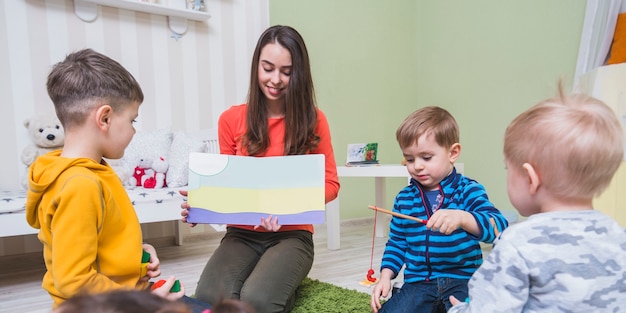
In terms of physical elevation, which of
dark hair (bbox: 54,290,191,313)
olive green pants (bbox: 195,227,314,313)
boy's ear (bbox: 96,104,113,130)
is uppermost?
boy's ear (bbox: 96,104,113,130)

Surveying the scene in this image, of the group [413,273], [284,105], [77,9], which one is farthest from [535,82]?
[77,9]

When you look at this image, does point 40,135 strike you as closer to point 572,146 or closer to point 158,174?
point 158,174

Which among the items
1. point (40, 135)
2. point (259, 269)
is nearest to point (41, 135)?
point (40, 135)

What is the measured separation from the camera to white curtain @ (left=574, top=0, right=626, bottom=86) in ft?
7.63

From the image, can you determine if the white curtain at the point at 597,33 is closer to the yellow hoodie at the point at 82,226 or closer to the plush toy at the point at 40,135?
the yellow hoodie at the point at 82,226

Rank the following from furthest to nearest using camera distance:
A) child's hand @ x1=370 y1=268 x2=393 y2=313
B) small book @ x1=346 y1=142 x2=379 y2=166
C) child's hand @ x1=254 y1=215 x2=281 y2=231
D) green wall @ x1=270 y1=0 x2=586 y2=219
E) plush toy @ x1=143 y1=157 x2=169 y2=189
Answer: green wall @ x1=270 y1=0 x2=586 y2=219 → small book @ x1=346 y1=142 x2=379 y2=166 → plush toy @ x1=143 y1=157 x2=169 y2=189 → child's hand @ x1=254 y1=215 x2=281 y2=231 → child's hand @ x1=370 y1=268 x2=393 y2=313

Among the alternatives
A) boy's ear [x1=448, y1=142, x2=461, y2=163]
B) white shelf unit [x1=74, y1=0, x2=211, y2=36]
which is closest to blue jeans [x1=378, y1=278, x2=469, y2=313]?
boy's ear [x1=448, y1=142, x2=461, y2=163]

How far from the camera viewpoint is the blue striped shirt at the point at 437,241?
1.10m

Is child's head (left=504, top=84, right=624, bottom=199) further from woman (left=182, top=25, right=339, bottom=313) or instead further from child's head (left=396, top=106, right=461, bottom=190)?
woman (left=182, top=25, right=339, bottom=313)

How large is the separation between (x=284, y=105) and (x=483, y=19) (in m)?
2.13

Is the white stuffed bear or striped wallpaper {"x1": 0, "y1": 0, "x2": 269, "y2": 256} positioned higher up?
striped wallpaper {"x1": 0, "y1": 0, "x2": 269, "y2": 256}

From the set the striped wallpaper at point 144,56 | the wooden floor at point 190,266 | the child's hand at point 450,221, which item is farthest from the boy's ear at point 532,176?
the striped wallpaper at point 144,56

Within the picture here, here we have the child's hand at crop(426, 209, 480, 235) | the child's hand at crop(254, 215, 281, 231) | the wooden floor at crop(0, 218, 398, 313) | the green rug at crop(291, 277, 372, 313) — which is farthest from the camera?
the wooden floor at crop(0, 218, 398, 313)

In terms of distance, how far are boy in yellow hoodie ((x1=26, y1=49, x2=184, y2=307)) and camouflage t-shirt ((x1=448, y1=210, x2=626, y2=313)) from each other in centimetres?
58
